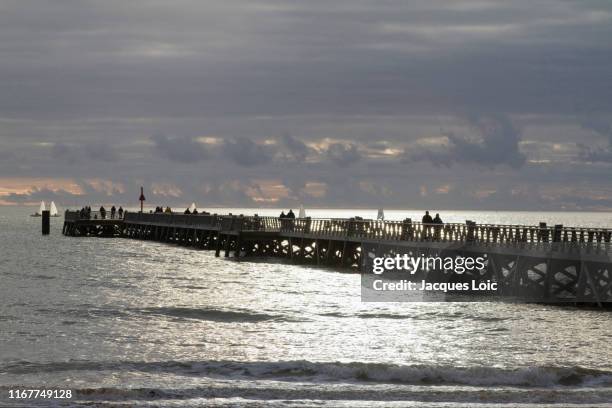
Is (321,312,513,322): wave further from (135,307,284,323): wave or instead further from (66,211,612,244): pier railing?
A: (66,211,612,244): pier railing

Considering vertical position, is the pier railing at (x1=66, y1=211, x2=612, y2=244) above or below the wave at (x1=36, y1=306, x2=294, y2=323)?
above

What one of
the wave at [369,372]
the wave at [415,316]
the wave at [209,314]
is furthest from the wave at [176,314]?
the wave at [369,372]

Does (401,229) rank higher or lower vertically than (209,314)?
higher

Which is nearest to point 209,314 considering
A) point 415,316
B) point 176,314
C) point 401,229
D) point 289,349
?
point 176,314

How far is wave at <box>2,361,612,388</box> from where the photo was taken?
2486 centimetres

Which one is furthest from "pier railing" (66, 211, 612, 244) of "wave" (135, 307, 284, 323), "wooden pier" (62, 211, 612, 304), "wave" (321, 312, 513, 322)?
"wave" (135, 307, 284, 323)

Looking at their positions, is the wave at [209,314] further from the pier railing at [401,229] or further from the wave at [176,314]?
the pier railing at [401,229]

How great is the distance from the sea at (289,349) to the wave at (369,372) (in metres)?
0.05

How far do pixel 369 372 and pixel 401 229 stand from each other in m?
30.1

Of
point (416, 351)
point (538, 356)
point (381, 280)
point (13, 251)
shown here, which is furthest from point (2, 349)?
point (13, 251)

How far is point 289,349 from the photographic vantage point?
100 feet

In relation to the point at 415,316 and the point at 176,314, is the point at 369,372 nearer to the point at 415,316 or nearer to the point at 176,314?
the point at 415,316

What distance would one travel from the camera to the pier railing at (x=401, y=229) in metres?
42.1

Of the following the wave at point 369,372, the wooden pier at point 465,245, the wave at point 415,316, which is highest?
the wooden pier at point 465,245
